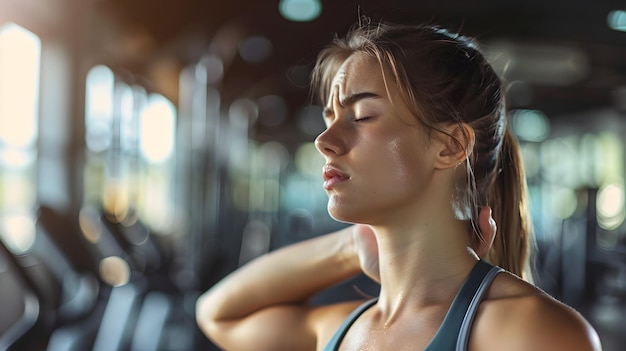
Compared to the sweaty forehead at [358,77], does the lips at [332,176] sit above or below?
below

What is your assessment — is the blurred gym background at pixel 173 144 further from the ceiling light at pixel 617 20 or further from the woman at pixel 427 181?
the woman at pixel 427 181

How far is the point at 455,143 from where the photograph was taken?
0.98 meters

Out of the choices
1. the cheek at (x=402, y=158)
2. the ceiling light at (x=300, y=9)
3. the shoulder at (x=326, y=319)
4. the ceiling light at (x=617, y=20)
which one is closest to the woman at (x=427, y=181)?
the cheek at (x=402, y=158)

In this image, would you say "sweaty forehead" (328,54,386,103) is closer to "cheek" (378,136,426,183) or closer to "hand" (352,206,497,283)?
"cheek" (378,136,426,183)

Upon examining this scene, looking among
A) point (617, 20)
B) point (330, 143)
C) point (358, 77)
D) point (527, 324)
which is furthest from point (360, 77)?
point (617, 20)

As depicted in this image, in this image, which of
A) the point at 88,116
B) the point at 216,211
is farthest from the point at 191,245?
the point at 88,116

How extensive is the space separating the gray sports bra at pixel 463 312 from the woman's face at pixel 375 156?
0.12 metres

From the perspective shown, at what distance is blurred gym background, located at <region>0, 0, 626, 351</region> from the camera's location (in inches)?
134

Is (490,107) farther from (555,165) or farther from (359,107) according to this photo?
(555,165)

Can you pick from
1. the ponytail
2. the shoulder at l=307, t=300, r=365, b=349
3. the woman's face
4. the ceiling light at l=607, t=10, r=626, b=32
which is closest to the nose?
A: the woman's face

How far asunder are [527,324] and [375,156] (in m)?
0.29

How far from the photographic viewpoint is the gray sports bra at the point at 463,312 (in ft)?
2.96

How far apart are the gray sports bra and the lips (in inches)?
8.4

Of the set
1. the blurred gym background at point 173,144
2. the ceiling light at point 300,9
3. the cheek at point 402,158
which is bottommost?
the blurred gym background at point 173,144
